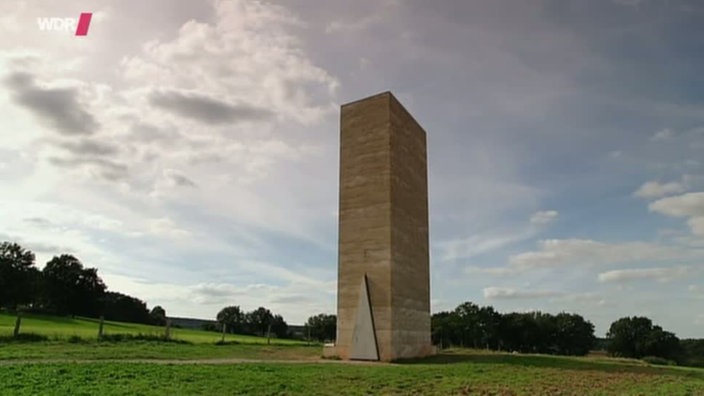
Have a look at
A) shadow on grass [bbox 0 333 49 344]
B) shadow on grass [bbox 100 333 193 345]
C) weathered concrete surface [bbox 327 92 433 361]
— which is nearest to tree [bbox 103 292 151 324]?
shadow on grass [bbox 100 333 193 345]

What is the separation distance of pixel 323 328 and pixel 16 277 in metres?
38.5

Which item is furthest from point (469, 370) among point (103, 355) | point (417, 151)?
point (417, 151)

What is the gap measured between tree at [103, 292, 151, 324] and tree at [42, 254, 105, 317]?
401 cm

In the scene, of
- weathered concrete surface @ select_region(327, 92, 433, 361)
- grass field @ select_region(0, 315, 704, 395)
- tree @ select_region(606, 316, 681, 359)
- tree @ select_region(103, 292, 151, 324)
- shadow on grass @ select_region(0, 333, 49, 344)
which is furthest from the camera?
tree @ select_region(103, 292, 151, 324)

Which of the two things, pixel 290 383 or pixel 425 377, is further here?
pixel 425 377

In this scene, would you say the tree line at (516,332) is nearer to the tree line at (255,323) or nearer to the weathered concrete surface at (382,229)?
the tree line at (255,323)

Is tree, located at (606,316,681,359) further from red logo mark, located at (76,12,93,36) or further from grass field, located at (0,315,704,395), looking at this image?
red logo mark, located at (76,12,93,36)

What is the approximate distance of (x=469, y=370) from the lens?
A: 17.6m

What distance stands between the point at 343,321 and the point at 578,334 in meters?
55.7

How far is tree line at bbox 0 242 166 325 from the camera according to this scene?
57.9 m

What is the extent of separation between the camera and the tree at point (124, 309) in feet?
240

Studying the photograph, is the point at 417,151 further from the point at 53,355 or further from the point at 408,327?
the point at 53,355

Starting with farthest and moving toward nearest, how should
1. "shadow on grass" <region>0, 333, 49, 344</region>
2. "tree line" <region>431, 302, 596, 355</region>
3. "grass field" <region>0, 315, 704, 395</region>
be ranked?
"tree line" <region>431, 302, 596, 355</region> → "shadow on grass" <region>0, 333, 49, 344</region> → "grass field" <region>0, 315, 704, 395</region>

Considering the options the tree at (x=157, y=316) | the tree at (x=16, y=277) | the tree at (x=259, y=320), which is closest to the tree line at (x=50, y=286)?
the tree at (x=16, y=277)
